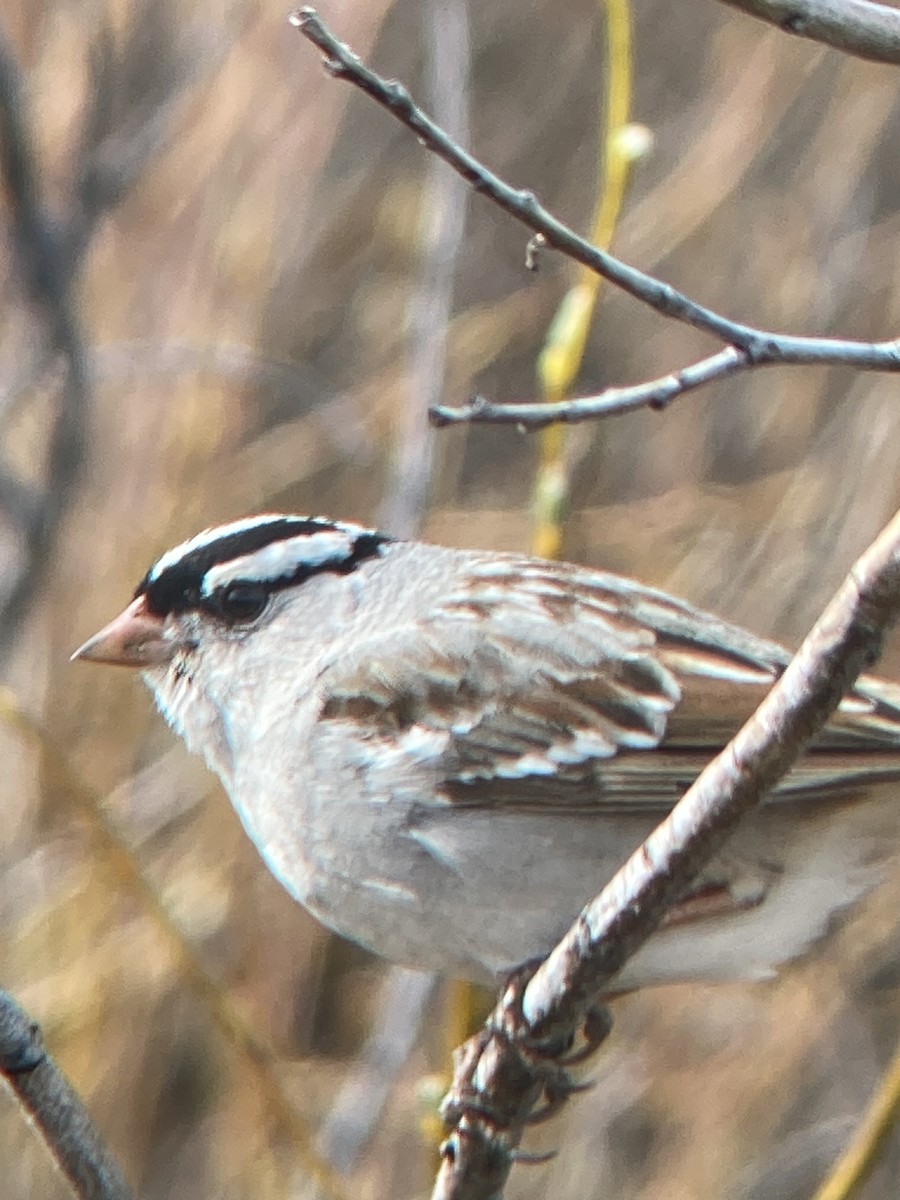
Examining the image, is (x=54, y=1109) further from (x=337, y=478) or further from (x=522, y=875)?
(x=337, y=478)

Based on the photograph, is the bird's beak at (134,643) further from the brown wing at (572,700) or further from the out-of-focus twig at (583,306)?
the out-of-focus twig at (583,306)

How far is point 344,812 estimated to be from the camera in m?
2.23

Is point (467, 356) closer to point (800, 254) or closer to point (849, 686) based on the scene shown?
point (800, 254)

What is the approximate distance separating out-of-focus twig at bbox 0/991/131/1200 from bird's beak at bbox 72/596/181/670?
3.09 feet

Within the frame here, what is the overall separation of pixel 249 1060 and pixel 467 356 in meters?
2.77

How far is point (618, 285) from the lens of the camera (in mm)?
1475

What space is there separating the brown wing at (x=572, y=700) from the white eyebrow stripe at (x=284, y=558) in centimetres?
25

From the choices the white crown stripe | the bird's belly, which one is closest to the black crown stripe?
the white crown stripe

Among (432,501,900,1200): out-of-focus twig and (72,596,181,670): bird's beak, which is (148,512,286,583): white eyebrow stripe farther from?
(432,501,900,1200): out-of-focus twig

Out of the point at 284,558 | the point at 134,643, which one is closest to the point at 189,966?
the point at 134,643

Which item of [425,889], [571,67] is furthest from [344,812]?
[571,67]

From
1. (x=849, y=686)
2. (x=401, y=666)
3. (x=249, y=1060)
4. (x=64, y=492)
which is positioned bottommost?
(x=249, y=1060)

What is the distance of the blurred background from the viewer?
4.75 meters

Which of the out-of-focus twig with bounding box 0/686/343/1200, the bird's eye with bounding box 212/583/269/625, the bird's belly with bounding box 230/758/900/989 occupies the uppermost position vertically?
the bird's eye with bounding box 212/583/269/625
